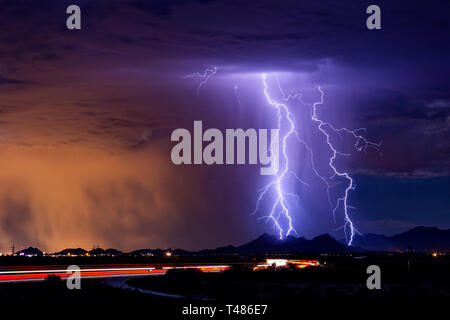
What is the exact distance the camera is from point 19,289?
35.4m
